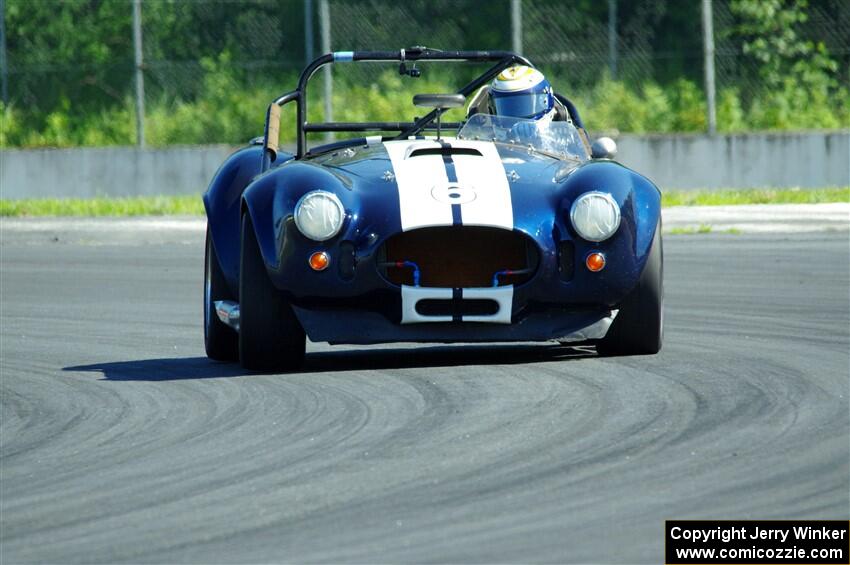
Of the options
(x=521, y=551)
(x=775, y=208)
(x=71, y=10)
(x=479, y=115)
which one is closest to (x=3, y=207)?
(x=71, y=10)

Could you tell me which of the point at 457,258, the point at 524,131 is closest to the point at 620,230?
the point at 457,258

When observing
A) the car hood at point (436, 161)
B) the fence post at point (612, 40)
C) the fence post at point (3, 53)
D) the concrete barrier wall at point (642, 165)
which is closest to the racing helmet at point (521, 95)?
the car hood at point (436, 161)

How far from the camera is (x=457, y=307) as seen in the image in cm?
710

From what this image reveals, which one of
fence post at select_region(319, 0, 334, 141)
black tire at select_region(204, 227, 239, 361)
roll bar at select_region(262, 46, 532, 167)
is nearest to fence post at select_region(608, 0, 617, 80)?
fence post at select_region(319, 0, 334, 141)

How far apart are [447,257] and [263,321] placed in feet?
2.64

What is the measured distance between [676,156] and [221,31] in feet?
19.8

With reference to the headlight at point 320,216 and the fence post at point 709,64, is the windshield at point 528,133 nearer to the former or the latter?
the headlight at point 320,216

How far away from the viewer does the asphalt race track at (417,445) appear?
433 centimetres

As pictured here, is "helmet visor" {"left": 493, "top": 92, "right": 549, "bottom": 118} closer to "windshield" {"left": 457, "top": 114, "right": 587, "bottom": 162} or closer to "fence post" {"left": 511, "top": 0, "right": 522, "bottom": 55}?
"windshield" {"left": 457, "top": 114, "right": 587, "bottom": 162}

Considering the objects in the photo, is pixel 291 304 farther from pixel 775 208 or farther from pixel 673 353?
pixel 775 208

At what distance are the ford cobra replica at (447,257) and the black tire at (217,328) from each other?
1.75 ft

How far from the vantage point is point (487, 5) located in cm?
2241

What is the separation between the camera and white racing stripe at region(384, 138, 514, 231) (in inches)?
274

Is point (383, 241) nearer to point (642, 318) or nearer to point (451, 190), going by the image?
point (451, 190)
